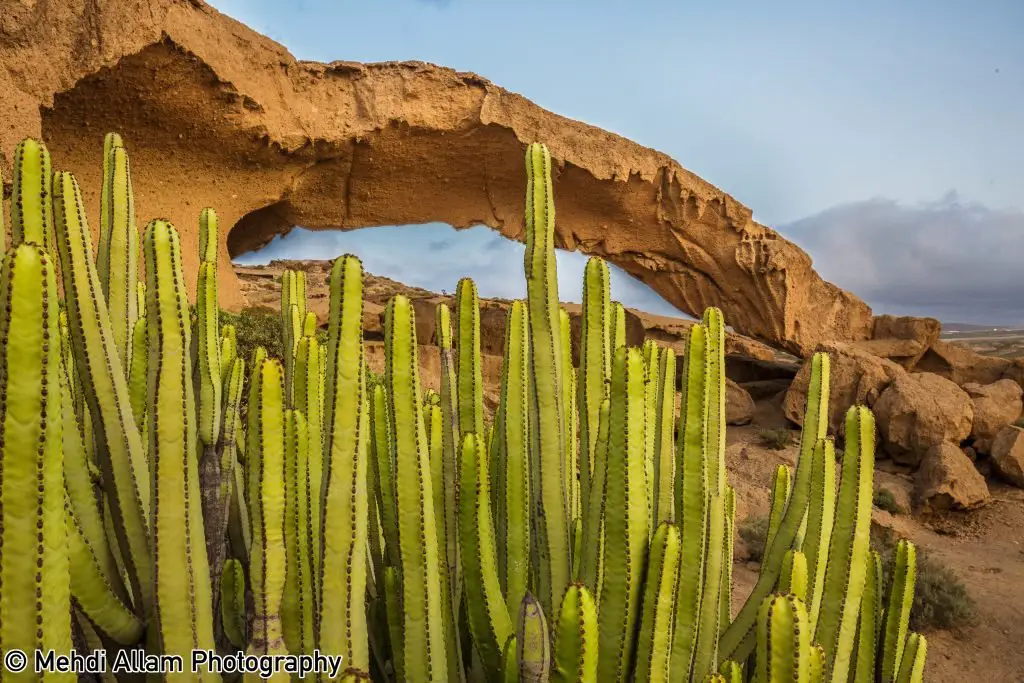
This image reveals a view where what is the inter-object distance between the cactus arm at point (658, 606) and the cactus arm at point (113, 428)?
45.5 inches

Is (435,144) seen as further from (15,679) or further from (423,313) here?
(15,679)

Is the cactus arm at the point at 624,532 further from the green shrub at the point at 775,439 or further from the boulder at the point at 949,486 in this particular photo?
the green shrub at the point at 775,439

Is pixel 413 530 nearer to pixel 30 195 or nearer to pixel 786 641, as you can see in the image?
pixel 786 641

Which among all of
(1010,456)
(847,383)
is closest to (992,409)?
(1010,456)

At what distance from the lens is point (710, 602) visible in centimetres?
203

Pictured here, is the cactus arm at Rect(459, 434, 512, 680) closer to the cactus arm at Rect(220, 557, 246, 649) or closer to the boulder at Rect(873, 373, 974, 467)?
the cactus arm at Rect(220, 557, 246, 649)

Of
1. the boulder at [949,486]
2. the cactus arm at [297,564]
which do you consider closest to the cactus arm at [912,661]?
the cactus arm at [297,564]

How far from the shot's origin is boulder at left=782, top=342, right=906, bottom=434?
11.8 metres

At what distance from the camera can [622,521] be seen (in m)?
1.59

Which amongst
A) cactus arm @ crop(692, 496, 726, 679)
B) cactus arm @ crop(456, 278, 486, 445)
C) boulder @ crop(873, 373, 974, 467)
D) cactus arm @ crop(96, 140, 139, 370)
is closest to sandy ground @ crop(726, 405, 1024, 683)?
boulder @ crop(873, 373, 974, 467)

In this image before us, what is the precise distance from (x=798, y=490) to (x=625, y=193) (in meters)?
10.7

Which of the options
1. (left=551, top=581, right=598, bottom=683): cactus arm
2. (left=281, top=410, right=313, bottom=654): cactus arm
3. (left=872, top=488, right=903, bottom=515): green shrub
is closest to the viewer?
(left=551, top=581, right=598, bottom=683): cactus arm

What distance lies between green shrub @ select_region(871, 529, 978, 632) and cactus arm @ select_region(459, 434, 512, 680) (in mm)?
5523

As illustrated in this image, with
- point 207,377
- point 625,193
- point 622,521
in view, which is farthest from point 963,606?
point 625,193
